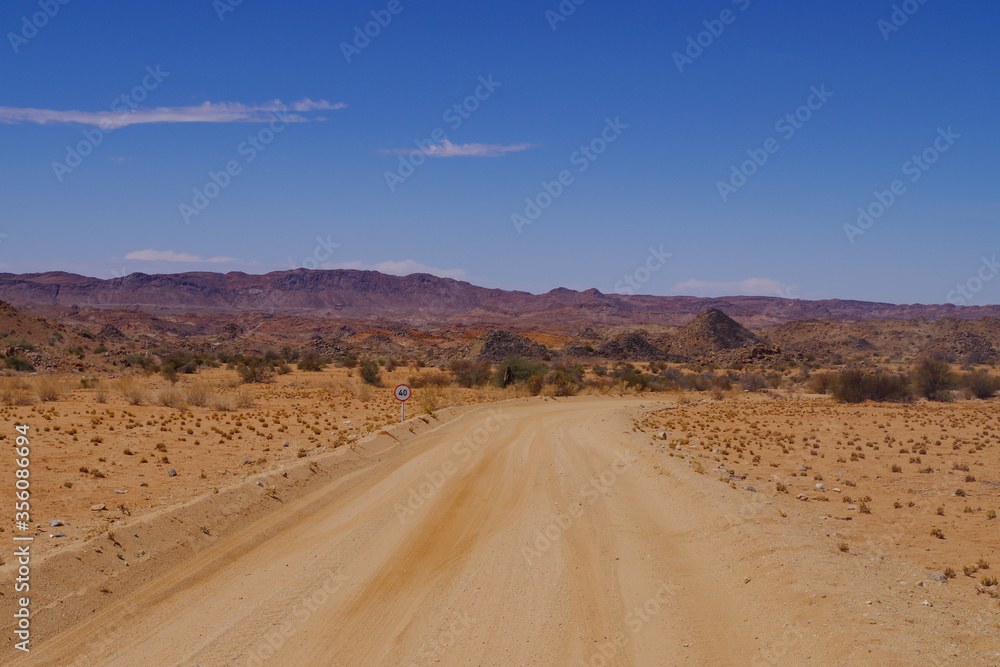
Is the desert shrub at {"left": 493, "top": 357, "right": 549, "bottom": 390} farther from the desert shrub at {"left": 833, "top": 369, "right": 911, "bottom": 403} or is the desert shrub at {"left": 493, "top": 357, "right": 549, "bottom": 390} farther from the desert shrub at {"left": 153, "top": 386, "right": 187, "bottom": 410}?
the desert shrub at {"left": 153, "top": 386, "right": 187, "bottom": 410}

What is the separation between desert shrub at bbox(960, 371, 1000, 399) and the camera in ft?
120

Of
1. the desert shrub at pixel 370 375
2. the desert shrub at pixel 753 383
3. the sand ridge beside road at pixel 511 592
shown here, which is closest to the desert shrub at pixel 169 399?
the sand ridge beside road at pixel 511 592

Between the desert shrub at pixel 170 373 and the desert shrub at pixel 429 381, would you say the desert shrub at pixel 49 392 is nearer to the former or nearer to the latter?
the desert shrub at pixel 170 373

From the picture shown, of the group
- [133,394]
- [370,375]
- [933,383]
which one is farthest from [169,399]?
[933,383]

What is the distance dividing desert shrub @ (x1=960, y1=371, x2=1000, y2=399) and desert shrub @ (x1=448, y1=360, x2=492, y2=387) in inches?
1127

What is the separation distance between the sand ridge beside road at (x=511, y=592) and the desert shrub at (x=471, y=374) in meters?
28.4

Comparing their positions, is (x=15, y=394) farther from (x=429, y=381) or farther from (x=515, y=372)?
(x=515, y=372)

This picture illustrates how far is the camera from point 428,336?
3962 inches

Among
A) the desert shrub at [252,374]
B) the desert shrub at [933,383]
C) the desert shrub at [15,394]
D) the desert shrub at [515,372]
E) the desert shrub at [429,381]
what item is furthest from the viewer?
the desert shrub at [252,374]

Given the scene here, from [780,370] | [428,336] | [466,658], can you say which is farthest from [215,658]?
[428,336]

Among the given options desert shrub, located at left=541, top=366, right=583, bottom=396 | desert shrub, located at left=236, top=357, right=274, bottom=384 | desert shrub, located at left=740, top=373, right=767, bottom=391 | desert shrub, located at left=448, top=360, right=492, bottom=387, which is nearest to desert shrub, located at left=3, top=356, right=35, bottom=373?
desert shrub, located at left=236, top=357, right=274, bottom=384

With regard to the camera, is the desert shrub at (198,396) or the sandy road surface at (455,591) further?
the desert shrub at (198,396)

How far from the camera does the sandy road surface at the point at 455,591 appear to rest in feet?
20.9

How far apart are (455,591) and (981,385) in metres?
40.6
